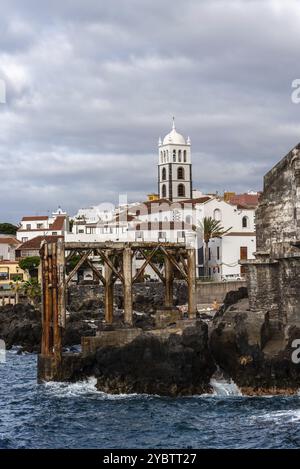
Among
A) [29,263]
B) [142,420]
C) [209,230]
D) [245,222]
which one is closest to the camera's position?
[142,420]

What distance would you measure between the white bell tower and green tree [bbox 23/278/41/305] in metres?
37.7

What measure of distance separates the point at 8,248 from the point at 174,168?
27.6m

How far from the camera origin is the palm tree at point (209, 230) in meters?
91.7

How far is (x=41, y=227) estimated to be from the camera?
119 metres

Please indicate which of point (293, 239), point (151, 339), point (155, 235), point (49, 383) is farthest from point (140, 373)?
point (155, 235)

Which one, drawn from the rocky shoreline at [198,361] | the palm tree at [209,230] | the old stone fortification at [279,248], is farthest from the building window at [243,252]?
the rocky shoreline at [198,361]

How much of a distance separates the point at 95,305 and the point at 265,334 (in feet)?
152

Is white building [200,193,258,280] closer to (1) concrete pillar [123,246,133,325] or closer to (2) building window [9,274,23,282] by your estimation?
(2) building window [9,274,23,282]

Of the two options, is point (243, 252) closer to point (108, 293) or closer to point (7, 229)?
point (108, 293)

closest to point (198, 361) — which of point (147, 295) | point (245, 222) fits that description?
point (147, 295)

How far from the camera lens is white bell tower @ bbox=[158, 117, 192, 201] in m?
120

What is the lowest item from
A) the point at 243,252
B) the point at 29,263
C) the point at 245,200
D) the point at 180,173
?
the point at 29,263
